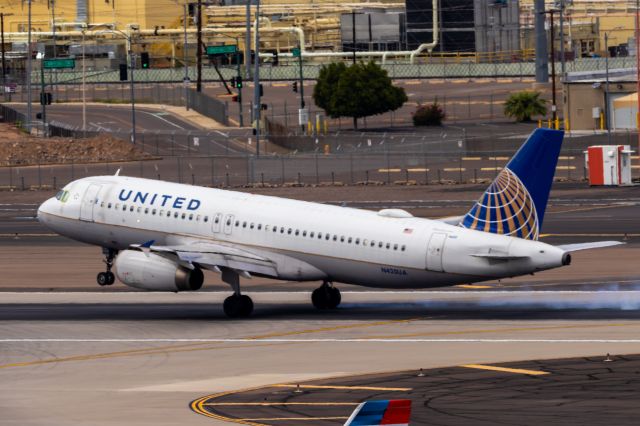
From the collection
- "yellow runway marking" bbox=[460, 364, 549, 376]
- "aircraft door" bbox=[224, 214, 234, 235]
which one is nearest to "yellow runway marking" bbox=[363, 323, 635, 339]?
"yellow runway marking" bbox=[460, 364, 549, 376]

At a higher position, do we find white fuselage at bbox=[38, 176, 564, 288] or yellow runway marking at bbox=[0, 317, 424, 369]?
white fuselage at bbox=[38, 176, 564, 288]

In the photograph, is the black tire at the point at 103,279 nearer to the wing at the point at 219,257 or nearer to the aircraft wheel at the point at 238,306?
the wing at the point at 219,257

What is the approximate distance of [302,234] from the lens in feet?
168

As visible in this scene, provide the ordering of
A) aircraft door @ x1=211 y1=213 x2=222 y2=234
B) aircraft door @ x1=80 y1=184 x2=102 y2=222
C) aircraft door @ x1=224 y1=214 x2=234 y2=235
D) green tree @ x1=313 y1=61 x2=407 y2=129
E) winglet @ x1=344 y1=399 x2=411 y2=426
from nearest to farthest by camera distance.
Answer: winglet @ x1=344 y1=399 x2=411 y2=426, aircraft door @ x1=224 y1=214 x2=234 y2=235, aircraft door @ x1=211 y1=213 x2=222 y2=234, aircraft door @ x1=80 y1=184 x2=102 y2=222, green tree @ x1=313 y1=61 x2=407 y2=129

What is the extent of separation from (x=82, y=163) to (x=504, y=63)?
3370 inches

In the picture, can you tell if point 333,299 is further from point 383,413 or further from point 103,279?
point 383,413

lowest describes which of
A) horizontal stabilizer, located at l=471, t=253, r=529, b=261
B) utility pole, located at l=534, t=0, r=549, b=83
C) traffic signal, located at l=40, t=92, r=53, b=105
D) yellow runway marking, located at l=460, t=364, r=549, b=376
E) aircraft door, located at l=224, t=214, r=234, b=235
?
yellow runway marking, located at l=460, t=364, r=549, b=376

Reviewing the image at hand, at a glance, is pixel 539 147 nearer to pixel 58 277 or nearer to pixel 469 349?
pixel 469 349

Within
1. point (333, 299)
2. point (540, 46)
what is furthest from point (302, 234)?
point (540, 46)

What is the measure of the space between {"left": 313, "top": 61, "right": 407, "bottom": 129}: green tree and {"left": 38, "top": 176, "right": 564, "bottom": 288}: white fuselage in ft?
313

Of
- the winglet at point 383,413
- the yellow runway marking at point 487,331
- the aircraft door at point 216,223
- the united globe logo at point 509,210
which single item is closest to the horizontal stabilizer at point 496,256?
the united globe logo at point 509,210

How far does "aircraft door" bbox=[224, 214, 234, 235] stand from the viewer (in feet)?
174

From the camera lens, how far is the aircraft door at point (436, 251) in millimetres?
47531

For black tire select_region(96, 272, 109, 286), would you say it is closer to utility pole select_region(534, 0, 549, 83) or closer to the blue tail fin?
the blue tail fin
